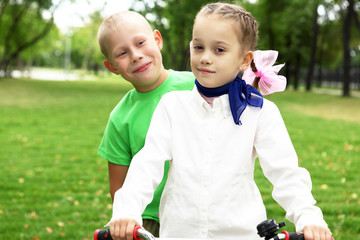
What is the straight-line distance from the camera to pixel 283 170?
73.4 inches

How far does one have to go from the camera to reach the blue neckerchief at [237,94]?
188 centimetres

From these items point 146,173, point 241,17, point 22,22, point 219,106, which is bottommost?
point 22,22

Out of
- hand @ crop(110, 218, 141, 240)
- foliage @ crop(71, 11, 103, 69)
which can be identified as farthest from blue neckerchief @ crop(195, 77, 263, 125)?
foliage @ crop(71, 11, 103, 69)

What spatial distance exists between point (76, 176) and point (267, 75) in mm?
6085

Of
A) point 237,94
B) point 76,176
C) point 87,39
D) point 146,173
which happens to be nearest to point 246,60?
point 237,94

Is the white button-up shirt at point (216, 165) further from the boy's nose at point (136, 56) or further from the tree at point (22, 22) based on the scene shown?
the tree at point (22, 22)

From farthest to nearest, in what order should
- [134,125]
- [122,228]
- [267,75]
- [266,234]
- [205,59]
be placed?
[134,125] < [267,75] < [205,59] < [122,228] < [266,234]

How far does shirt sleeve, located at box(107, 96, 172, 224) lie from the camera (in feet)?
5.79

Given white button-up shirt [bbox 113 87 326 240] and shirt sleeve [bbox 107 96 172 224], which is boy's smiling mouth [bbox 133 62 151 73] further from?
white button-up shirt [bbox 113 87 326 240]

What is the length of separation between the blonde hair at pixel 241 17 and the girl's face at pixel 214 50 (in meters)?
→ 0.02

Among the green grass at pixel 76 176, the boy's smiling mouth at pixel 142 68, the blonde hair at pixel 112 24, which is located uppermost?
the blonde hair at pixel 112 24

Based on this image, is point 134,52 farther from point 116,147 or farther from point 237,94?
point 237,94

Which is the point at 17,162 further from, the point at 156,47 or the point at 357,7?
the point at 357,7

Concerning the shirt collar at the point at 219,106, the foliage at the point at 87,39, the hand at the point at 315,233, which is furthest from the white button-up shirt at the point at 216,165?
the foliage at the point at 87,39
